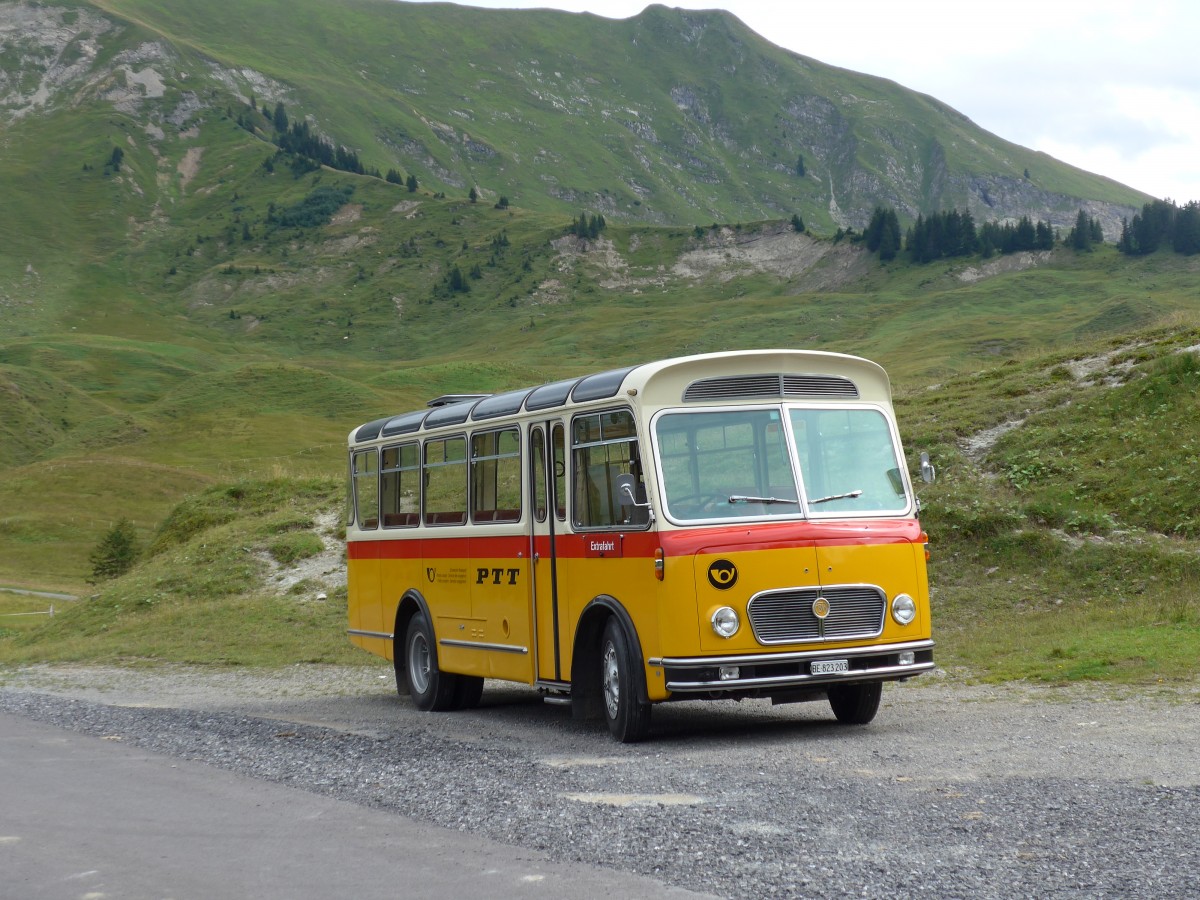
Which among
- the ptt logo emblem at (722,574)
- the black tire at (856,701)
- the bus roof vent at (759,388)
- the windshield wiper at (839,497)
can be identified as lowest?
the black tire at (856,701)

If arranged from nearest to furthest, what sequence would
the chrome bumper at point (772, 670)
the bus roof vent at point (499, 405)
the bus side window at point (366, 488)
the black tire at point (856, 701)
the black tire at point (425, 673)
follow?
the chrome bumper at point (772, 670)
the black tire at point (856, 701)
the bus roof vent at point (499, 405)
the black tire at point (425, 673)
the bus side window at point (366, 488)

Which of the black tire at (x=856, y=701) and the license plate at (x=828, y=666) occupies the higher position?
the license plate at (x=828, y=666)

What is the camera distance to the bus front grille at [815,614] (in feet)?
38.3

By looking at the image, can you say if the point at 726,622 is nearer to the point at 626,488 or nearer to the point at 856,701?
the point at 626,488

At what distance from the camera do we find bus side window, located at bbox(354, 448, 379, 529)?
18406mm

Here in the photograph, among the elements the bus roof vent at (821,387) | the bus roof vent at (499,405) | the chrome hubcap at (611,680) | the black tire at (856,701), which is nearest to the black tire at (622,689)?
the chrome hubcap at (611,680)

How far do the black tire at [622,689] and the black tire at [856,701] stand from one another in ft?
6.44

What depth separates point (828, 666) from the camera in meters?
11.7

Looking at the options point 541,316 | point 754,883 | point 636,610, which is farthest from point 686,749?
point 541,316

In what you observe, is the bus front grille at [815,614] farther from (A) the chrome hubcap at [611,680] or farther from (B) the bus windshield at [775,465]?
(A) the chrome hubcap at [611,680]

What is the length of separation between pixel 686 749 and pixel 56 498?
82.2 meters

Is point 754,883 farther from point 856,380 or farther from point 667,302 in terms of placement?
point 667,302

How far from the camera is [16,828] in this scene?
30.7ft

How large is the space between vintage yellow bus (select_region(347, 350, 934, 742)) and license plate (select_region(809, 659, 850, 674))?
1 centimetres
